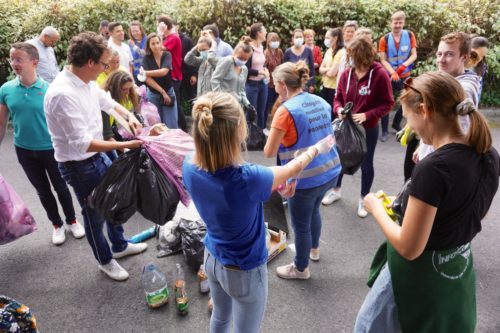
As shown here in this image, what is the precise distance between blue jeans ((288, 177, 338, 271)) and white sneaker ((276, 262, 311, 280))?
10 centimetres

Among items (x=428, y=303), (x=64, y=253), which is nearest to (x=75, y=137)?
(x=64, y=253)

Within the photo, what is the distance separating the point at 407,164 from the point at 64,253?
3288 mm

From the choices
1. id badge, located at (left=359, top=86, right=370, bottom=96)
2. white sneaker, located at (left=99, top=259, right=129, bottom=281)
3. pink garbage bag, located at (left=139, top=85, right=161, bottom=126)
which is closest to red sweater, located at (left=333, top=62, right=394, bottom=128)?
id badge, located at (left=359, top=86, right=370, bottom=96)

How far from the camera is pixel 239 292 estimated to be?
1.75 meters

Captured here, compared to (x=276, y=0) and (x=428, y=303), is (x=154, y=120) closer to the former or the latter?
(x=428, y=303)

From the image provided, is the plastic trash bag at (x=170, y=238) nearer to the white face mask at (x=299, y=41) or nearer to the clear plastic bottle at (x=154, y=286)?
the clear plastic bottle at (x=154, y=286)

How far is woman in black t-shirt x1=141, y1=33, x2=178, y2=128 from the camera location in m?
5.00

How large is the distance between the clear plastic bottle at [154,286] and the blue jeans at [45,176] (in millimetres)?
1174

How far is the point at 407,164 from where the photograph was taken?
3457 mm

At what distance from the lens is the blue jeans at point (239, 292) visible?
68.8 inches

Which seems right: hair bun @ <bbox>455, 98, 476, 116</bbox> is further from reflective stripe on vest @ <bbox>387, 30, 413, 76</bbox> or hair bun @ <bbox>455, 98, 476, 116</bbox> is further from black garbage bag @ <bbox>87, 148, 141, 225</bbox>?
reflective stripe on vest @ <bbox>387, 30, 413, 76</bbox>

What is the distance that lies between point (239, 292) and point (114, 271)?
1643 mm

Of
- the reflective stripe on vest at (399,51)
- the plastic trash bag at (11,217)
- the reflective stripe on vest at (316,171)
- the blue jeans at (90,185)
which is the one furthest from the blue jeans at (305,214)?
the reflective stripe on vest at (399,51)

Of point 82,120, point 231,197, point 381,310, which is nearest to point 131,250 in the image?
point 82,120
